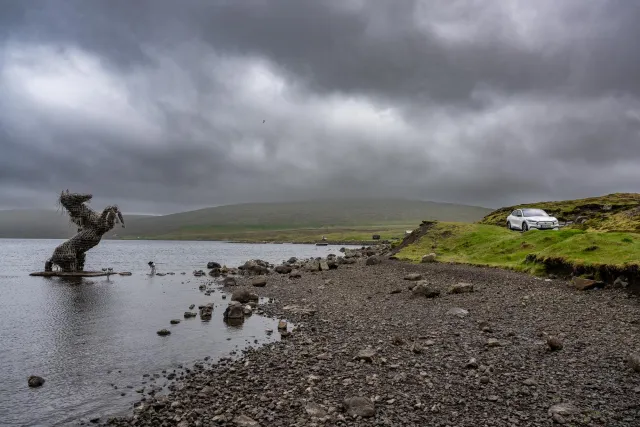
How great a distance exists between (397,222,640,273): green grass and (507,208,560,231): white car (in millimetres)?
2712

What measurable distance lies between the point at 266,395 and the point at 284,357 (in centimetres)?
425

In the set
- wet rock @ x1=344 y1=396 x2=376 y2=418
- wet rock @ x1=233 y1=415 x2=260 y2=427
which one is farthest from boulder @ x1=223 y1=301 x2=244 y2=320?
wet rock @ x1=344 y1=396 x2=376 y2=418

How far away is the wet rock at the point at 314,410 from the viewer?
11281mm

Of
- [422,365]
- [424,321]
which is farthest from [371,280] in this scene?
[422,365]

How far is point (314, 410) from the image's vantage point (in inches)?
455

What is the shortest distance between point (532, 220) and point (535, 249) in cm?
1359

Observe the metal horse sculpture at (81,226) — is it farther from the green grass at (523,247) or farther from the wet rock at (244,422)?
the wet rock at (244,422)

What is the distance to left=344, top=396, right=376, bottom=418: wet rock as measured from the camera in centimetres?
1105

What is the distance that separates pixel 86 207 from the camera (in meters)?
56.7

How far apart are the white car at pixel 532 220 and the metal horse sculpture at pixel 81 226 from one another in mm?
52826

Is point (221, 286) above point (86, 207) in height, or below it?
below

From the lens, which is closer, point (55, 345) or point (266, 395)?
point (266, 395)

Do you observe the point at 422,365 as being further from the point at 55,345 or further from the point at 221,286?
the point at 221,286

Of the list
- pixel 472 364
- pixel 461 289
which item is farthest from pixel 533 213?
pixel 472 364
